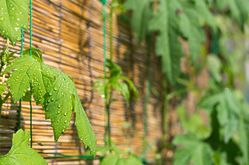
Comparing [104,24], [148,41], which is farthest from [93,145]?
[148,41]

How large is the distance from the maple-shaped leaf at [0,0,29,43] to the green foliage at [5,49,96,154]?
10 centimetres

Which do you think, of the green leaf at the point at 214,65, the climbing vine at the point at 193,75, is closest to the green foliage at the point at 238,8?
the climbing vine at the point at 193,75

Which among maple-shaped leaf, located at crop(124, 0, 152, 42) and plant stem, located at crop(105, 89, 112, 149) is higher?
maple-shaped leaf, located at crop(124, 0, 152, 42)

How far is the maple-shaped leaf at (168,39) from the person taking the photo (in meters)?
2.30

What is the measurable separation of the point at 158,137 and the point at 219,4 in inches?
27.5

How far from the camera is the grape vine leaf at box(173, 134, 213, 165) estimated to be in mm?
2420

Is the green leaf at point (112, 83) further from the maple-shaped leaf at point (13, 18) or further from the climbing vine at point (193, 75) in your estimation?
the maple-shaped leaf at point (13, 18)

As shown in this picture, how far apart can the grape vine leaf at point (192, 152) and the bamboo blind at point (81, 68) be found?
161mm

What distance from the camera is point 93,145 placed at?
59.9 inches

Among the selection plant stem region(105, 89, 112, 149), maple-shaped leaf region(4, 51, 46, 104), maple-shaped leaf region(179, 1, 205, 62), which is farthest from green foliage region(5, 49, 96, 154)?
maple-shaped leaf region(179, 1, 205, 62)

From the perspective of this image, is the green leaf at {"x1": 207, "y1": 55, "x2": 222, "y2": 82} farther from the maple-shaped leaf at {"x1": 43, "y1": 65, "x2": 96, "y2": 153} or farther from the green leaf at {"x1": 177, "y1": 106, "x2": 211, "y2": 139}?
the maple-shaped leaf at {"x1": 43, "y1": 65, "x2": 96, "y2": 153}

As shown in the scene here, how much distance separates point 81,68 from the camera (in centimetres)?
203

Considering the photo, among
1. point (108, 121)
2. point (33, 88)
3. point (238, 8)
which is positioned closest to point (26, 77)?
point (33, 88)

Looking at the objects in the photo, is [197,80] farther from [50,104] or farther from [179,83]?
[50,104]
